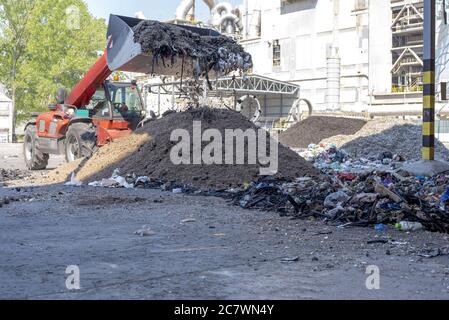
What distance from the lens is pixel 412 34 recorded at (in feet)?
139

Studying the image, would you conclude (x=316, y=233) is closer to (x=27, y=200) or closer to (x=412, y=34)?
(x=27, y=200)

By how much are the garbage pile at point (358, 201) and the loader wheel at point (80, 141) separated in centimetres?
590

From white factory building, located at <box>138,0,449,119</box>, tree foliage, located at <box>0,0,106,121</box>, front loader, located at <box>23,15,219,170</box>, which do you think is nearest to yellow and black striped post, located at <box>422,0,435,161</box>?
front loader, located at <box>23,15,219,170</box>

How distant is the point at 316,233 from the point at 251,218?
148 cm

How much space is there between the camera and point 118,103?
16.5 metres

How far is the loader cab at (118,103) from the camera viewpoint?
53.3ft

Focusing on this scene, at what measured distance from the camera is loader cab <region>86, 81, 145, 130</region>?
16.2 meters

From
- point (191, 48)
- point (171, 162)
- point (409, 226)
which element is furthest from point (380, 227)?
point (191, 48)

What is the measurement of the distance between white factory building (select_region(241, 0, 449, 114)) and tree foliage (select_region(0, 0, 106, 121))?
16.0 m

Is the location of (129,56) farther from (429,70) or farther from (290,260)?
(290,260)

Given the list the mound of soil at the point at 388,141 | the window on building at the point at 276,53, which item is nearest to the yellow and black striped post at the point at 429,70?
the mound of soil at the point at 388,141

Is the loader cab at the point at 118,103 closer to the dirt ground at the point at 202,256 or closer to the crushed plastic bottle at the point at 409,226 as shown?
the dirt ground at the point at 202,256

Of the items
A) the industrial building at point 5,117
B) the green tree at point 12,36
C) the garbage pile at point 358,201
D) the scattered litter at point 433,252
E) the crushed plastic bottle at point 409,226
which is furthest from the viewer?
the green tree at point 12,36

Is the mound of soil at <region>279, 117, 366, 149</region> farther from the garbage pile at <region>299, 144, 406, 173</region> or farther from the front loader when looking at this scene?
the front loader
